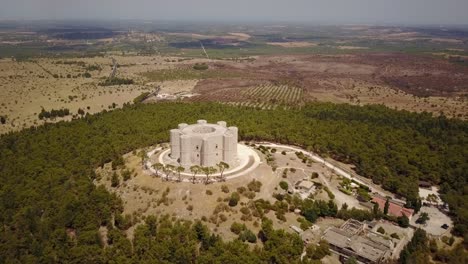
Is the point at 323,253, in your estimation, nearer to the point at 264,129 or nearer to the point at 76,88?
the point at 264,129

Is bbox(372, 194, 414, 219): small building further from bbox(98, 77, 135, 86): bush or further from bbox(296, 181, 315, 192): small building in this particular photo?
bbox(98, 77, 135, 86): bush

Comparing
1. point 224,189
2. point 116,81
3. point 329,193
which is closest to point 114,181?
point 224,189

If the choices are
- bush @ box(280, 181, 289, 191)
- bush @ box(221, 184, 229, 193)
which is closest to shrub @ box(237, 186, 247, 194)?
bush @ box(221, 184, 229, 193)

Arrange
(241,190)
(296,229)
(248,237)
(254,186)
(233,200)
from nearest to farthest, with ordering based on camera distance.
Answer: (248,237), (296,229), (233,200), (241,190), (254,186)

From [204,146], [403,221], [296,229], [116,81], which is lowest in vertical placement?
[296,229]

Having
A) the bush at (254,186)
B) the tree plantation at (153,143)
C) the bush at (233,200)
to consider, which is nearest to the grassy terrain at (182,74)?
the tree plantation at (153,143)

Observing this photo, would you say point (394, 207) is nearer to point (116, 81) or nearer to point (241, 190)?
point (241, 190)
